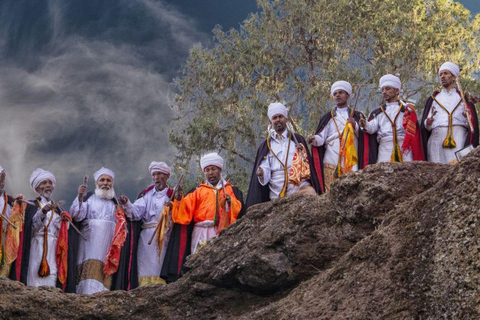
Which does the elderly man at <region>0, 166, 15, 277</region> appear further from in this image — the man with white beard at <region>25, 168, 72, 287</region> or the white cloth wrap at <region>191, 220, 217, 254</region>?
the white cloth wrap at <region>191, 220, 217, 254</region>

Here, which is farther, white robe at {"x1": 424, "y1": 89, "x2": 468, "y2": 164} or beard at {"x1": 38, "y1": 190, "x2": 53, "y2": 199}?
beard at {"x1": 38, "y1": 190, "x2": 53, "y2": 199}

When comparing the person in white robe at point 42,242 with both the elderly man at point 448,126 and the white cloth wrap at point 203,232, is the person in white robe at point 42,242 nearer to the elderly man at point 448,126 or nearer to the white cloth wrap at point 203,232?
the white cloth wrap at point 203,232

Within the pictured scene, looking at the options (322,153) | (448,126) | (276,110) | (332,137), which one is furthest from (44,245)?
(448,126)

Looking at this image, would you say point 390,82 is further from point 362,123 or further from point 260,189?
point 260,189

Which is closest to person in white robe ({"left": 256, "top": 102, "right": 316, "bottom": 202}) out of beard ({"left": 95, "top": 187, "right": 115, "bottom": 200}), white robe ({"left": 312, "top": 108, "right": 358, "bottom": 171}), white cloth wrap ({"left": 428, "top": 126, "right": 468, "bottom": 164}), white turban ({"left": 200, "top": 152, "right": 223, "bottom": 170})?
white robe ({"left": 312, "top": 108, "right": 358, "bottom": 171})

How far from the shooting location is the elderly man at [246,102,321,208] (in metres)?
9.19

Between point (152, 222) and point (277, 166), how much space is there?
198 centimetres

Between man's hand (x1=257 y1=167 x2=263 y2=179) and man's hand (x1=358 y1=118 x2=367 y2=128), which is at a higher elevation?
man's hand (x1=358 y1=118 x2=367 y2=128)

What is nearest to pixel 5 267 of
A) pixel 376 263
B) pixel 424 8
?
pixel 376 263

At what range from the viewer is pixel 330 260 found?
550cm

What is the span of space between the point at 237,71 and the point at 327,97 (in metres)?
3.06

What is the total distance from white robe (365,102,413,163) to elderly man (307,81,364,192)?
204 mm

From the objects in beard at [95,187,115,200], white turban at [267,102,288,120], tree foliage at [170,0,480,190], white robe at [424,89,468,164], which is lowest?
beard at [95,187,115,200]

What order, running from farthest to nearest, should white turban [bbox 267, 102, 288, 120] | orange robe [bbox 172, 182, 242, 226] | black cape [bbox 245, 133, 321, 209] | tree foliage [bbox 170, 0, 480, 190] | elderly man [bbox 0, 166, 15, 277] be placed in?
tree foliage [bbox 170, 0, 480, 190], white turban [bbox 267, 102, 288, 120], orange robe [bbox 172, 182, 242, 226], black cape [bbox 245, 133, 321, 209], elderly man [bbox 0, 166, 15, 277]
